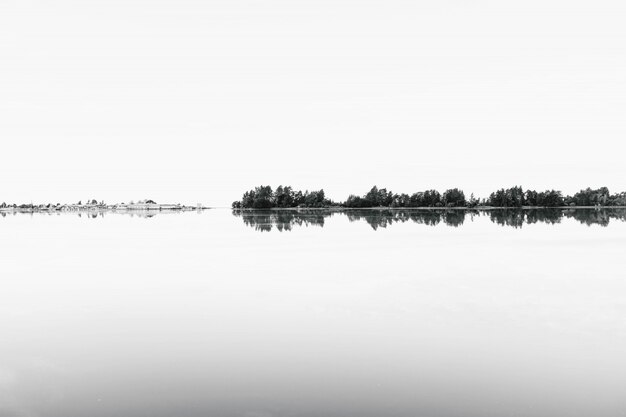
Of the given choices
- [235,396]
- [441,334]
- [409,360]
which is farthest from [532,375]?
[235,396]

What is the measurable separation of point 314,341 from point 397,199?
178737mm

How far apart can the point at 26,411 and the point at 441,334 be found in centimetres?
731

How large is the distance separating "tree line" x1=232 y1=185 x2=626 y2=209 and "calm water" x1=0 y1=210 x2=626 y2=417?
164 m

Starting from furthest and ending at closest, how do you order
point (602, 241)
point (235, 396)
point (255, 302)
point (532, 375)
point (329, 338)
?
point (602, 241), point (255, 302), point (329, 338), point (532, 375), point (235, 396)

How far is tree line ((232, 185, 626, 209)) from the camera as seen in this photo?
181m

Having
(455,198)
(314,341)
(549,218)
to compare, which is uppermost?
(455,198)

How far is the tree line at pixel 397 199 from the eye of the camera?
595 ft

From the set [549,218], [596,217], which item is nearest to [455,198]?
[596,217]

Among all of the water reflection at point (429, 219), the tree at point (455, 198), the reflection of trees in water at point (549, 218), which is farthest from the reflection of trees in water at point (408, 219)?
the tree at point (455, 198)

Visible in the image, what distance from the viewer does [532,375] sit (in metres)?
8.32

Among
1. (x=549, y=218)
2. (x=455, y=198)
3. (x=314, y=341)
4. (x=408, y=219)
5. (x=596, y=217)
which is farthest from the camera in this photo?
(x=455, y=198)

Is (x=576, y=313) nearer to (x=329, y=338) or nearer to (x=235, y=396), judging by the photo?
(x=329, y=338)

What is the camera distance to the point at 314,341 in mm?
10344

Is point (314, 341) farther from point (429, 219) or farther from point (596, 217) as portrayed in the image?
point (596, 217)
